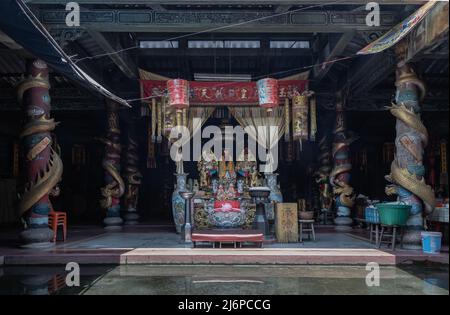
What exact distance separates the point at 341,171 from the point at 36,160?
8.51 metres

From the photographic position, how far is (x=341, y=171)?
12016mm

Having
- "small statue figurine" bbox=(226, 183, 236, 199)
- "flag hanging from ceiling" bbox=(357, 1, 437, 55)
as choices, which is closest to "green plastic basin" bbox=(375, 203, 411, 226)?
→ "flag hanging from ceiling" bbox=(357, 1, 437, 55)

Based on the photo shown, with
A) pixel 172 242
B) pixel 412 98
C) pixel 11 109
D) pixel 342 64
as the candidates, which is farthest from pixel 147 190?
pixel 412 98

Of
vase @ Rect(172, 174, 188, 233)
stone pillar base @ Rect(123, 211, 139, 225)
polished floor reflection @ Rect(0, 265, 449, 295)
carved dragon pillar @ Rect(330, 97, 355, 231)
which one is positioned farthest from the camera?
stone pillar base @ Rect(123, 211, 139, 225)

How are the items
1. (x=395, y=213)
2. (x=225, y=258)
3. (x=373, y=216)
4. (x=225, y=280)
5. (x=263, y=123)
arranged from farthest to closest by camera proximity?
(x=263, y=123)
(x=373, y=216)
(x=395, y=213)
(x=225, y=258)
(x=225, y=280)

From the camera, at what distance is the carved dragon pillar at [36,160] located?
25.8ft

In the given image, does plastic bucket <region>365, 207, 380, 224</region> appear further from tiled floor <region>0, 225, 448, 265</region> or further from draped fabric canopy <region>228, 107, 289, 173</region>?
draped fabric canopy <region>228, 107, 289, 173</region>

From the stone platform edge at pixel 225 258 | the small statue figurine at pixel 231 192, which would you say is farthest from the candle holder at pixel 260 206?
the stone platform edge at pixel 225 258

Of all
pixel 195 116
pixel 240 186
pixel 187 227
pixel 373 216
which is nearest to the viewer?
pixel 373 216

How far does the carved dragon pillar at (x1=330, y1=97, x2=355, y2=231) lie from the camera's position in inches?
467

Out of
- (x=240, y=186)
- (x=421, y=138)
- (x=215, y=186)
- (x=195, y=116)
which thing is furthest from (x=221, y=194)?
(x=421, y=138)

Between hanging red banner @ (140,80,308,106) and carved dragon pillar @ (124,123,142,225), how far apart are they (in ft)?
9.87

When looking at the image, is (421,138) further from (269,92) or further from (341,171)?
(341,171)

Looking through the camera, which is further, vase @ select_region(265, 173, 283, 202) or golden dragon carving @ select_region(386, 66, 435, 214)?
vase @ select_region(265, 173, 283, 202)
